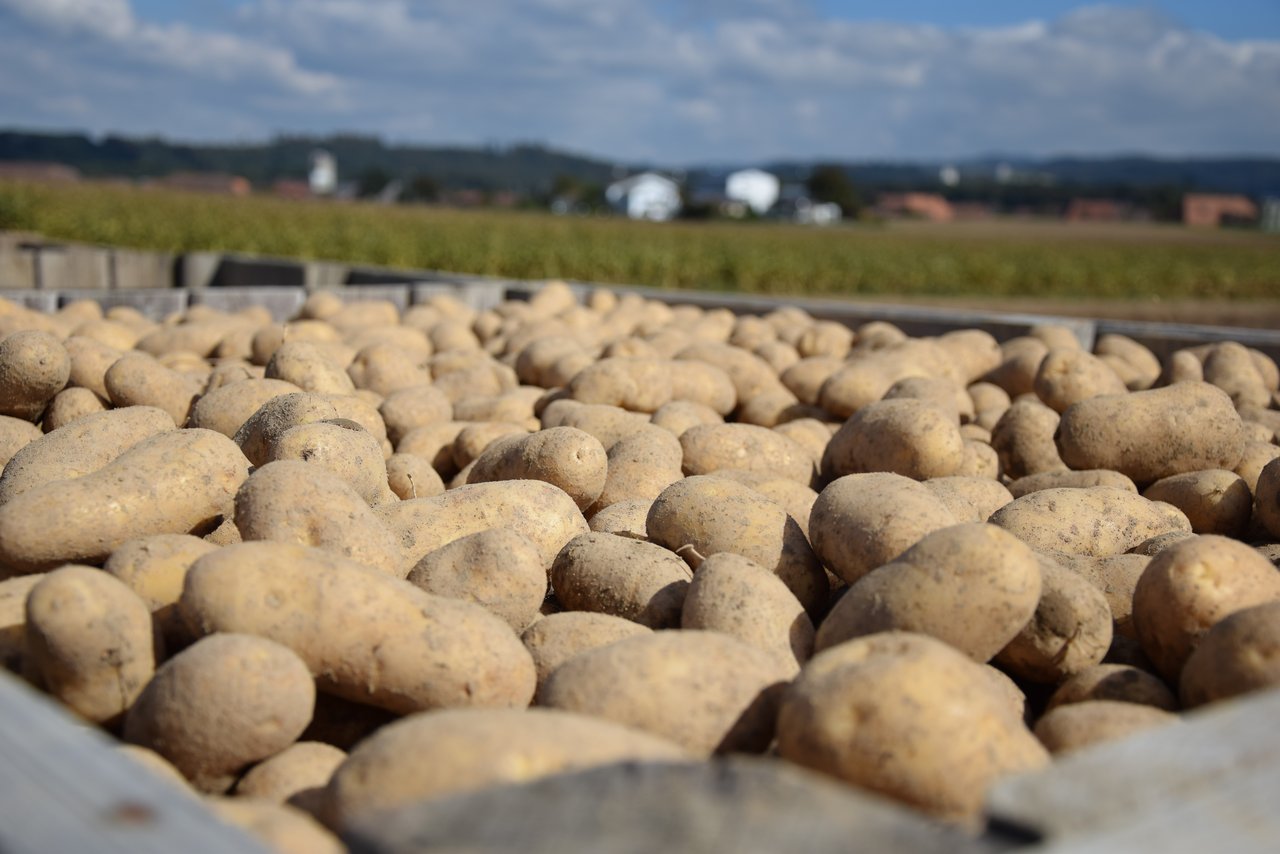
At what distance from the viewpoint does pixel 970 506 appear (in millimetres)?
2826

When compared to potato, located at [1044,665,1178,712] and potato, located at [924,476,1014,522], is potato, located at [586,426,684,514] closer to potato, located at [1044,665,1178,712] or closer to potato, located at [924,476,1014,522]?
potato, located at [924,476,1014,522]

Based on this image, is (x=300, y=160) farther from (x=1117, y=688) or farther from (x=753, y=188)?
(x=1117, y=688)

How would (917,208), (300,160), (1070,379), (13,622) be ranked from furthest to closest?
(300,160), (917,208), (1070,379), (13,622)

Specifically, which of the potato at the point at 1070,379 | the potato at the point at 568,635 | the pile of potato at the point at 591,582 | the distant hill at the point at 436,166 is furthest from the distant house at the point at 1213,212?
the potato at the point at 568,635

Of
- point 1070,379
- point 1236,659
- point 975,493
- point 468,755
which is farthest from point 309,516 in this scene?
point 1070,379

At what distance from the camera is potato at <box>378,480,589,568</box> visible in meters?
2.61

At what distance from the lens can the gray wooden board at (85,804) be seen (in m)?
1.01

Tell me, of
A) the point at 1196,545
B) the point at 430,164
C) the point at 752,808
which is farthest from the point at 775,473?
the point at 430,164

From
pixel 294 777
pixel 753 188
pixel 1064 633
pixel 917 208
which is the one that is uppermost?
pixel 753 188

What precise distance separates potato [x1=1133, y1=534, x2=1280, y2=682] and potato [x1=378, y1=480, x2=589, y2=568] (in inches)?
51.9

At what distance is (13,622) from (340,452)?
814 millimetres

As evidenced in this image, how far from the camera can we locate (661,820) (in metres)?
1.10

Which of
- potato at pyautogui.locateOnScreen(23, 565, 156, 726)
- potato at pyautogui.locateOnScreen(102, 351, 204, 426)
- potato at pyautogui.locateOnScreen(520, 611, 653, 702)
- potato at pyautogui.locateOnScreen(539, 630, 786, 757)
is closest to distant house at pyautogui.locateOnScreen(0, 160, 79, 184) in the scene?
potato at pyautogui.locateOnScreen(102, 351, 204, 426)

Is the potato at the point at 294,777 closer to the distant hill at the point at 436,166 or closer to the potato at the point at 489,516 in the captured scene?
the potato at the point at 489,516
